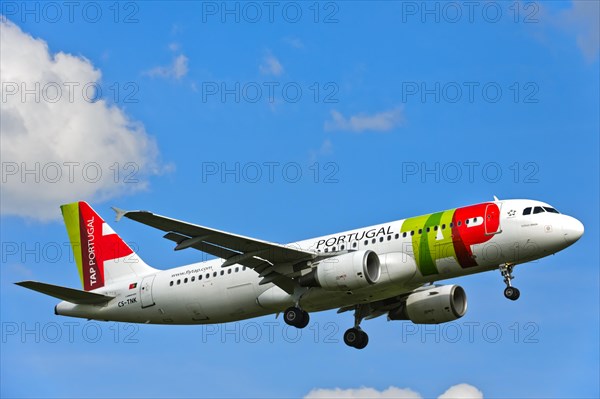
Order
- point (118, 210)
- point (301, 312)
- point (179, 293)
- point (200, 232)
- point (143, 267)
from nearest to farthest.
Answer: point (118, 210), point (200, 232), point (301, 312), point (179, 293), point (143, 267)

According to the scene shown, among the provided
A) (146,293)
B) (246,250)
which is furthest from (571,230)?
(146,293)

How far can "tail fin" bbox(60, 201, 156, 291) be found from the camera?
155 feet

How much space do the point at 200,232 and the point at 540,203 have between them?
40.8ft

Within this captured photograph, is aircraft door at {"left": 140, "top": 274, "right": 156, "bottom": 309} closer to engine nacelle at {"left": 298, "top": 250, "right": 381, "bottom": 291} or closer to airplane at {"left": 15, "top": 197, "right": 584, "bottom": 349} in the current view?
airplane at {"left": 15, "top": 197, "right": 584, "bottom": 349}

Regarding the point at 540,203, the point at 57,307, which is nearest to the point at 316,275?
the point at 540,203

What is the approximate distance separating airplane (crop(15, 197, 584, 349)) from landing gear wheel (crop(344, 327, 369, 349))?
0.14ft

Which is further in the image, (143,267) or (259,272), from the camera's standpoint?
(143,267)

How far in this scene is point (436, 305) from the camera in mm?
44156

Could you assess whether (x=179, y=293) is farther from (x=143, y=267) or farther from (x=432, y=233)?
(x=432, y=233)

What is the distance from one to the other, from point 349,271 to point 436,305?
685cm

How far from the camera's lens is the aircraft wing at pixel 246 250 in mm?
37237

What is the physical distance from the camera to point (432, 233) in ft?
128

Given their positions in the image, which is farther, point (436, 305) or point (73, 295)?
point (73, 295)

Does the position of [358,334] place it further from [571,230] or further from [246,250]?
[571,230]
